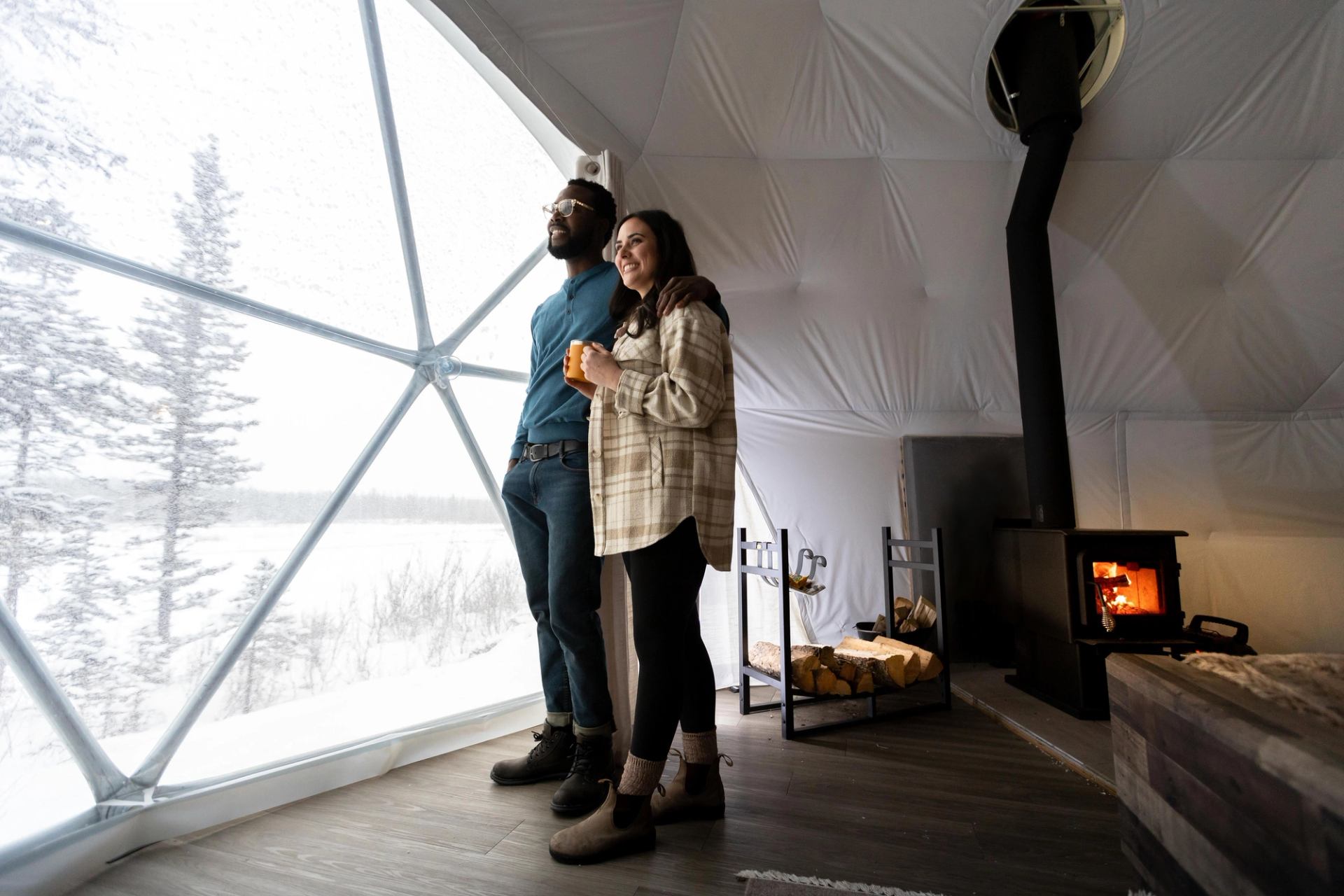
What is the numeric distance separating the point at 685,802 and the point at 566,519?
821 mm

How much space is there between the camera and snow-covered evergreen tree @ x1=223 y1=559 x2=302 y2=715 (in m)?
1.76

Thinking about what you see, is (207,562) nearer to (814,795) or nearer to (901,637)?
(814,795)

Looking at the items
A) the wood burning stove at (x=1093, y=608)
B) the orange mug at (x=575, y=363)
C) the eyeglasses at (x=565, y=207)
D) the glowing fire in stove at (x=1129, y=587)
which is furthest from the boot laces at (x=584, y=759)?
the glowing fire in stove at (x=1129, y=587)

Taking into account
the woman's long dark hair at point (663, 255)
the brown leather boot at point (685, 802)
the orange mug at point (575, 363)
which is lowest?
the brown leather boot at point (685, 802)

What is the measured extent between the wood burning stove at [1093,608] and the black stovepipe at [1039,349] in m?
0.36

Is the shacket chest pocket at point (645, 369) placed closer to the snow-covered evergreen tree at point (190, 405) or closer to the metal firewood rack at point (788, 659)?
the snow-covered evergreen tree at point (190, 405)

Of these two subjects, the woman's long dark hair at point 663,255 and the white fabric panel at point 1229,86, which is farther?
the white fabric panel at point 1229,86

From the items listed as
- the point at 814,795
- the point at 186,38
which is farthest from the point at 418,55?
the point at 814,795

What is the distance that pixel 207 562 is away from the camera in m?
1.70

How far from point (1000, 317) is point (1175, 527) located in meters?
1.80

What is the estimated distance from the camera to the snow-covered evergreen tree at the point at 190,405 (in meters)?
1.60

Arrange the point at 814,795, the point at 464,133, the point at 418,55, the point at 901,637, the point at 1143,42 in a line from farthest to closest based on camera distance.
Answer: the point at 901,637
the point at 1143,42
the point at 464,133
the point at 418,55
the point at 814,795

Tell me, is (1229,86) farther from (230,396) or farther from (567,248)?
(230,396)

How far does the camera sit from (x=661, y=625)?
142 centimetres
